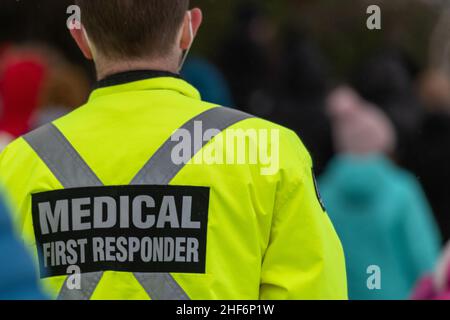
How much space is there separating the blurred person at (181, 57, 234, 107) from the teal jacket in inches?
105

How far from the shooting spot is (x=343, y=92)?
348 inches

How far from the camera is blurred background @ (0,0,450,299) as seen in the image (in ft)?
19.7

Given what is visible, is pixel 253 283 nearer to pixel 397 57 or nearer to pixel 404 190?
pixel 404 190

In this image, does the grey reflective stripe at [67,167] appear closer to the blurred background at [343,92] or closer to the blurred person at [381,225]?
the blurred background at [343,92]

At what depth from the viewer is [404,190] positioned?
6098mm

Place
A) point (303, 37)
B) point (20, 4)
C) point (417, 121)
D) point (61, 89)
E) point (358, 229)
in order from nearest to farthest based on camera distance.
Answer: point (358, 229), point (61, 89), point (417, 121), point (303, 37), point (20, 4)

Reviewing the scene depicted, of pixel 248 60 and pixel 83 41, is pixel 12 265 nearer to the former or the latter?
pixel 83 41

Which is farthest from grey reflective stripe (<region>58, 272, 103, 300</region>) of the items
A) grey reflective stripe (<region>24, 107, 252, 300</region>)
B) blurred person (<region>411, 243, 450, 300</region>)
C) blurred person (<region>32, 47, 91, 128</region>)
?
blurred person (<region>32, 47, 91, 128</region>)

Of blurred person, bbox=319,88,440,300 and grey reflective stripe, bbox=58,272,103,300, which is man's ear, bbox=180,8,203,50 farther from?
blurred person, bbox=319,88,440,300

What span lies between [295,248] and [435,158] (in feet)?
16.5

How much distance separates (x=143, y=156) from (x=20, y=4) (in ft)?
26.3

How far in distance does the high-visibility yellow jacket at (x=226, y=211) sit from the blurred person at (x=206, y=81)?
581 cm

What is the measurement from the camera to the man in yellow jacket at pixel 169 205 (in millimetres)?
2701

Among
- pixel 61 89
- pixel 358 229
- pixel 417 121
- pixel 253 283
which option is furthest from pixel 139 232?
pixel 417 121
